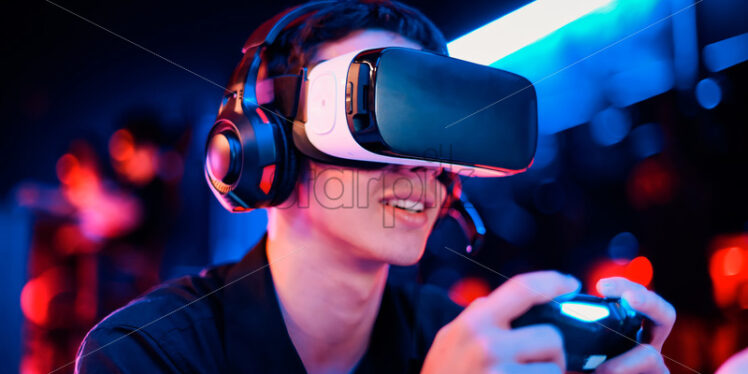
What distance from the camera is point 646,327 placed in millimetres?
514

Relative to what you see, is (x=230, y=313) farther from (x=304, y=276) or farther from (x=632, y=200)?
(x=632, y=200)

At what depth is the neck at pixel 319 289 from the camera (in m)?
0.68

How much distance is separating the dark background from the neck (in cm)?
12

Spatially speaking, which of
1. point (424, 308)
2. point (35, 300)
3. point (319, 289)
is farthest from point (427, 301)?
point (35, 300)

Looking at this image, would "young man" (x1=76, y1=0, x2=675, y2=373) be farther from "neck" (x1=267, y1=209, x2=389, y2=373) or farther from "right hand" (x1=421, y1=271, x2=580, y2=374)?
"right hand" (x1=421, y1=271, x2=580, y2=374)

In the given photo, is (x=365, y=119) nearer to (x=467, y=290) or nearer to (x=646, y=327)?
(x=646, y=327)

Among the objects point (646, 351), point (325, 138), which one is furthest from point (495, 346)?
point (325, 138)

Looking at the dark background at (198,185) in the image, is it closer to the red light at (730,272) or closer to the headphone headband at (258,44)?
the red light at (730,272)

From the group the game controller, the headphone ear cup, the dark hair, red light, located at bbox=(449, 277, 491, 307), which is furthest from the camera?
red light, located at bbox=(449, 277, 491, 307)

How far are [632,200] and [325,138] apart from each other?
358 millimetres

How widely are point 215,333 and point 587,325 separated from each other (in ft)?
1.57

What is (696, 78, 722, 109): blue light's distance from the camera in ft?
1.59

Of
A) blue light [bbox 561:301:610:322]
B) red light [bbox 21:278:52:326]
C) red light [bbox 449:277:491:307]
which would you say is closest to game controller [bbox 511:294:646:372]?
blue light [bbox 561:301:610:322]

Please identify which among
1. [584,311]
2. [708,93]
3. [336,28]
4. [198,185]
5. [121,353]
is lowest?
[121,353]
